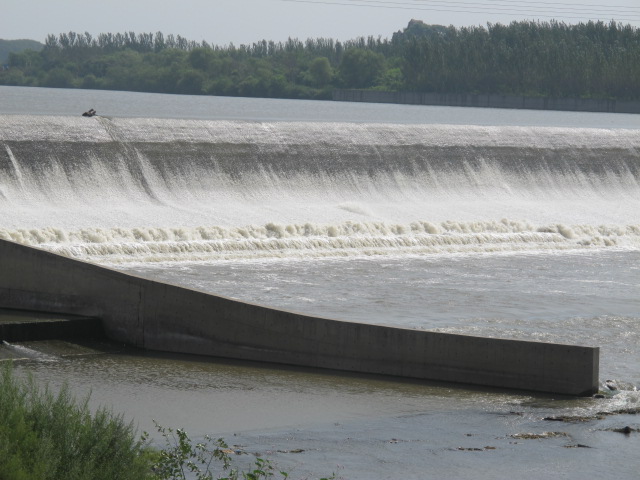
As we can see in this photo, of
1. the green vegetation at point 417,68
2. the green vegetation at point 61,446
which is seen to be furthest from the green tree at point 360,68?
the green vegetation at point 61,446

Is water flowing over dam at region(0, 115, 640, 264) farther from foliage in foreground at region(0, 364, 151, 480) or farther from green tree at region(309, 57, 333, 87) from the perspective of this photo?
green tree at region(309, 57, 333, 87)

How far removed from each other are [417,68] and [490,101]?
7988 mm

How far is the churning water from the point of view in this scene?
487 inches

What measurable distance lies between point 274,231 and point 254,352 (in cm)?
914

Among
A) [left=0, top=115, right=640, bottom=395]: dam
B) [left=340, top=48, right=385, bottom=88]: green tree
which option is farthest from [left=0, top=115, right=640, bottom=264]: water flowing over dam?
[left=340, top=48, right=385, bottom=88]: green tree

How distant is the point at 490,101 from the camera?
96.9m

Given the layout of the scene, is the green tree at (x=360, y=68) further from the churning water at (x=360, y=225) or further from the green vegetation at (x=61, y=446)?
the green vegetation at (x=61, y=446)

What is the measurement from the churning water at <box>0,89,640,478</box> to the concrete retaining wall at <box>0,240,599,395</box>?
1.31ft

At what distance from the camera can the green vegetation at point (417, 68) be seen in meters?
94.7

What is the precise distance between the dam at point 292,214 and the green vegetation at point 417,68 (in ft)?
212

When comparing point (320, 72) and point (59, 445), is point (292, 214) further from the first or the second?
point (320, 72)

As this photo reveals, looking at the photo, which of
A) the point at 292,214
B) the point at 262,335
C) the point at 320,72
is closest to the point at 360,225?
the point at 292,214

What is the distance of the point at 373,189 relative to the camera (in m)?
25.5

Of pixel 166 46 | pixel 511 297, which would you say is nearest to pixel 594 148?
pixel 511 297
